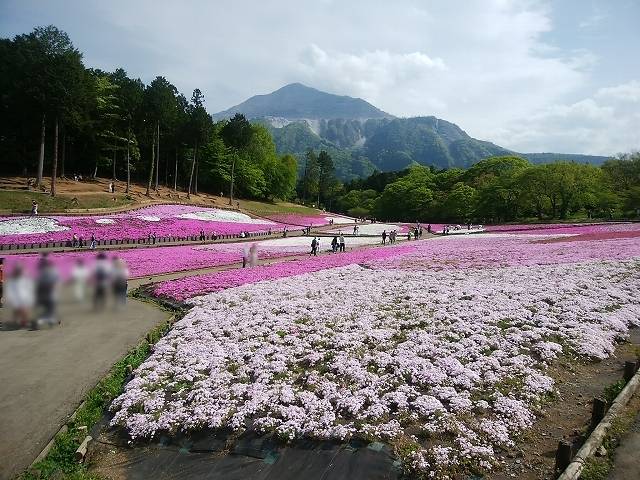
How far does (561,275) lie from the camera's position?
2419 centimetres

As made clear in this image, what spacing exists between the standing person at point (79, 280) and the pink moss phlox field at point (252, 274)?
19508 mm

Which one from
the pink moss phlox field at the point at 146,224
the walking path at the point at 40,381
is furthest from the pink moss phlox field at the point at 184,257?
the walking path at the point at 40,381

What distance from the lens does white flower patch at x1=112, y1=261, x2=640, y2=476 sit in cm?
991

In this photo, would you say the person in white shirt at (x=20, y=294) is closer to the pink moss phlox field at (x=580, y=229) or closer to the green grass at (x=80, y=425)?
the green grass at (x=80, y=425)

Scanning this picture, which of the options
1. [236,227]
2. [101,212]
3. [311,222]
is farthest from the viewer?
[311,222]

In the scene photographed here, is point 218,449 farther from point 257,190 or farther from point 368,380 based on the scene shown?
point 257,190

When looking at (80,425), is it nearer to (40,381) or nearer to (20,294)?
(40,381)

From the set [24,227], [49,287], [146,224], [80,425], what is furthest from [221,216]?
[49,287]

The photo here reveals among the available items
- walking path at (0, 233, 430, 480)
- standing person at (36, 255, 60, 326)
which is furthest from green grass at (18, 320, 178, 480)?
standing person at (36, 255, 60, 326)

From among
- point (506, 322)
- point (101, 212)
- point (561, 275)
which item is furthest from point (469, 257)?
point (101, 212)

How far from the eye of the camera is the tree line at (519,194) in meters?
71.9

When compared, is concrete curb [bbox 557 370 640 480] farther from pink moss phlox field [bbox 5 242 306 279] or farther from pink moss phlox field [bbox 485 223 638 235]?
pink moss phlox field [bbox 485 223 638 235]

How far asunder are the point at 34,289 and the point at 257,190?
8756 centimetres

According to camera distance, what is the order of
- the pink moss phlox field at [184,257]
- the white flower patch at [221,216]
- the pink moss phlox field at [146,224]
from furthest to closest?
the white flower patch at [221,216]
the pink moss phlox field at [184,257]
the pink moss phlox field at [146,224]
